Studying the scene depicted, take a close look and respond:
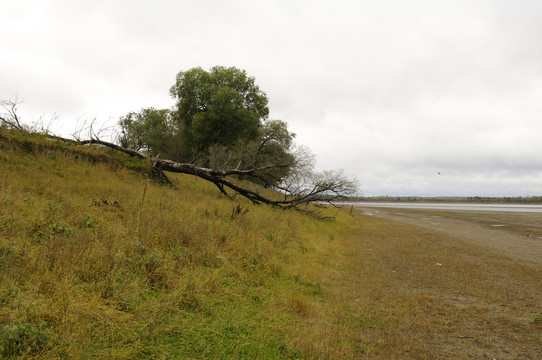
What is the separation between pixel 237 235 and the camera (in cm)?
816

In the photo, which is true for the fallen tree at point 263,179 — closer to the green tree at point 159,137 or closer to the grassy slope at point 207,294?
the grassy slope at point 207,294

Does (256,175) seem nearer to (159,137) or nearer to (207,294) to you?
(207,294)

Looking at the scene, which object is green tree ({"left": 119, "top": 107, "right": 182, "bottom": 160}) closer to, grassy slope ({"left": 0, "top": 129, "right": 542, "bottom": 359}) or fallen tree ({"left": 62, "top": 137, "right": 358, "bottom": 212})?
fallen tree ({"left": 62, "top": 137, "right": 358, "bottom": 212})

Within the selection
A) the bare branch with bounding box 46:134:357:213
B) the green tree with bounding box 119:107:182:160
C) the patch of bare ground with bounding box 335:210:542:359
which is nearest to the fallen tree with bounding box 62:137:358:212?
the bare branch with bounding box 46:134:357:213

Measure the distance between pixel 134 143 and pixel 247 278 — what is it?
37758 mm

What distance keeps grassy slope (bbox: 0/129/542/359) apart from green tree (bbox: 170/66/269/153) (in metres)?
19.6

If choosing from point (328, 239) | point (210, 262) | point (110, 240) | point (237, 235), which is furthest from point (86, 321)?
point (328, 239)

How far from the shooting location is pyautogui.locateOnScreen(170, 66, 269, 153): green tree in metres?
27.5

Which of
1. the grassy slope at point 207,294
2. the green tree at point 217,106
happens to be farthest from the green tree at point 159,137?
the grassy slope at point 207,294

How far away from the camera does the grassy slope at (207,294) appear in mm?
3074

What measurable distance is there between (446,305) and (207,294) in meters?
4.88

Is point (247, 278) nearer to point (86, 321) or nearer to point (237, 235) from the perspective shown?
→ point (237, 235)

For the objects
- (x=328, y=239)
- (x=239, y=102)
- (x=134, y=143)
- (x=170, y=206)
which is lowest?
(x=328, y=239)

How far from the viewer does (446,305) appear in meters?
5.62
